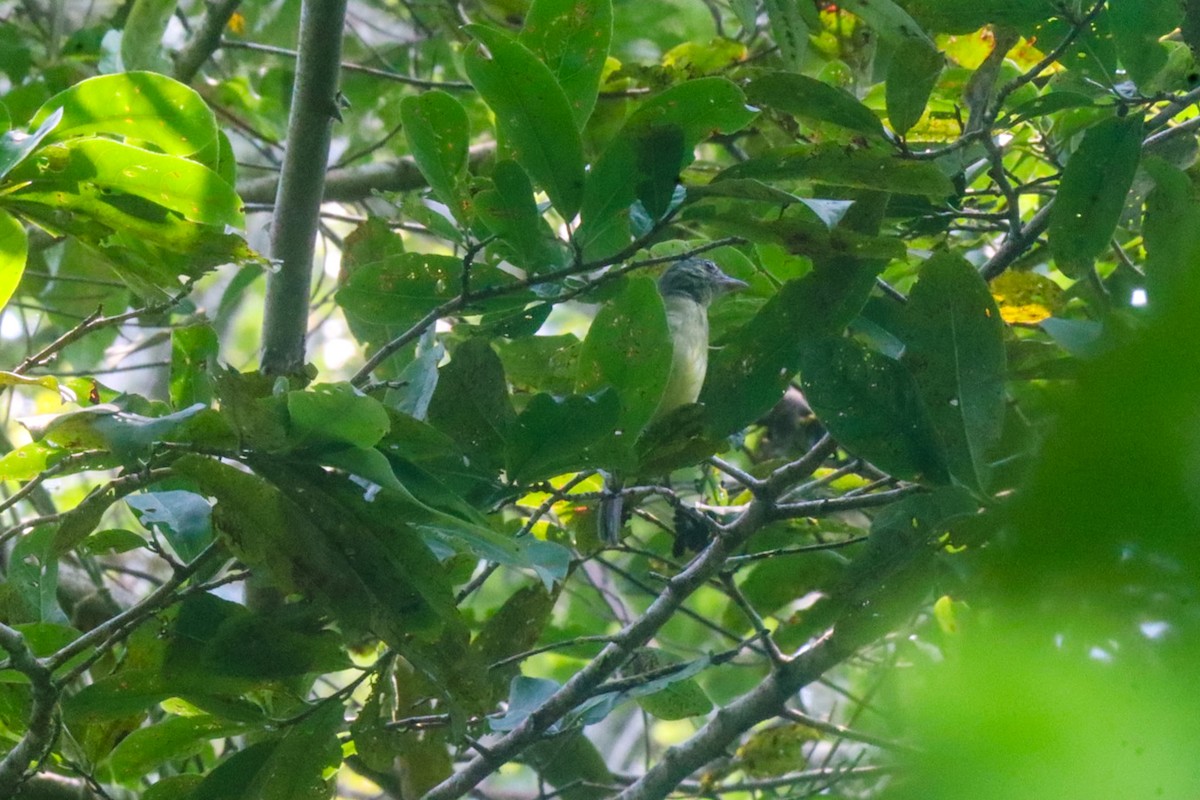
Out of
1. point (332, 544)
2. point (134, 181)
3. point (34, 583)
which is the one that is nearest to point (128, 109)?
point (134, 181)

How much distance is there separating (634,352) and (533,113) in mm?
371

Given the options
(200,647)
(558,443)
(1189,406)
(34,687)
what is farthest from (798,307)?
(1189,406)

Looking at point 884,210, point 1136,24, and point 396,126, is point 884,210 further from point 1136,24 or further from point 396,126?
point 396,126

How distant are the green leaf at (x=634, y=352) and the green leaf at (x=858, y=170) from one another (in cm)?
25

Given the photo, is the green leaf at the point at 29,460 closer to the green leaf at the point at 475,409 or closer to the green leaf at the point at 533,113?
the green leaf at the point at 475,409

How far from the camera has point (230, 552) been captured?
1.53m

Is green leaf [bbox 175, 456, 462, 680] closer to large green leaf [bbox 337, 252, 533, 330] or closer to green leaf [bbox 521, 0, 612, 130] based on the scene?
large green leaf [bbox 337, 252, 533, 330]

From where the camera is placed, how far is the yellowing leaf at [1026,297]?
7.41 ft

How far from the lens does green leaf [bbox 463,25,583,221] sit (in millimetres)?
1526

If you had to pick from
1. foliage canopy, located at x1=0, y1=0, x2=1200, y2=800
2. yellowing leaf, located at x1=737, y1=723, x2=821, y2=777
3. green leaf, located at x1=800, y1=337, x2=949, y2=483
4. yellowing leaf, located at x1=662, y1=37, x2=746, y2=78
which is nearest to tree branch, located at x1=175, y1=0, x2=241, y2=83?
foliage canopy, located at x1=0, y1=0, x2=1200, y2=800

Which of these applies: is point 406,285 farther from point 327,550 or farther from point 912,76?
point 912,76

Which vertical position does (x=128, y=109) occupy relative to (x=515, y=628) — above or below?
above

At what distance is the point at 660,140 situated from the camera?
1553 mm

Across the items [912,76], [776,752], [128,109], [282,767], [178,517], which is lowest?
[776,752]
